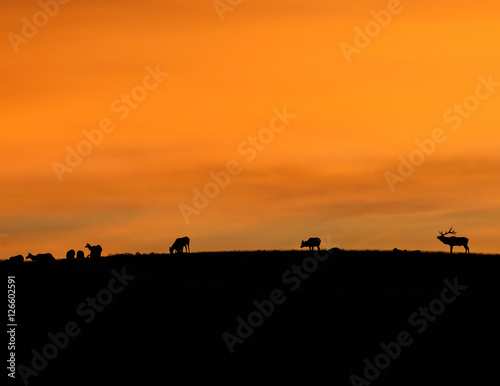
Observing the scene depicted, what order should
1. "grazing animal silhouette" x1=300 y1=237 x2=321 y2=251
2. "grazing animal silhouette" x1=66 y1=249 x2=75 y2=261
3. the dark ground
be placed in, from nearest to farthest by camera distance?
the dark ground < "grazing animal silhouette" x1=66 y1=249 x2=75 y2=261 < "grazing animal silhouette" x1=300 y1=237 x2=321 y2=251

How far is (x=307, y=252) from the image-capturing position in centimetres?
6125

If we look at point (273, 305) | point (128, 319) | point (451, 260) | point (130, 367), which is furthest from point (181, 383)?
point (451, 260)

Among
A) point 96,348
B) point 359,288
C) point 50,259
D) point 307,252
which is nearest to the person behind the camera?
point 96,348

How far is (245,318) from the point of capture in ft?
110

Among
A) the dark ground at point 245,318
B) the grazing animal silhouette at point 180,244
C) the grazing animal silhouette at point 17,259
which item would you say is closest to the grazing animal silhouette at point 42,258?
the grazing animal silhouette at point 17,259

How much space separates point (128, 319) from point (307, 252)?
2909cm

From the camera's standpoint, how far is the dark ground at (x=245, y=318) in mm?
26469

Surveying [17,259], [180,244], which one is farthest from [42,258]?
[180,244]

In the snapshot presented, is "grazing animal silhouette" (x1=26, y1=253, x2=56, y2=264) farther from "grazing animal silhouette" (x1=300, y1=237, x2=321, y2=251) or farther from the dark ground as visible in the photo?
"grazing animal silhouette" (x1=300, y1=237, x2=321, y2=251)

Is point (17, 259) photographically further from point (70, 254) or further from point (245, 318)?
point (245, 318)

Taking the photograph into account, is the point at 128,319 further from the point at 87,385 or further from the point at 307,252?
the point at 307,252

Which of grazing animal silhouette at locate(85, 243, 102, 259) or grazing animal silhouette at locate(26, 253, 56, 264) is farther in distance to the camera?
grazing animal silhouette at locate(85, 243, 102, 259)

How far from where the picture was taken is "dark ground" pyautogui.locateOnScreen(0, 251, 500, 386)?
1042 inches

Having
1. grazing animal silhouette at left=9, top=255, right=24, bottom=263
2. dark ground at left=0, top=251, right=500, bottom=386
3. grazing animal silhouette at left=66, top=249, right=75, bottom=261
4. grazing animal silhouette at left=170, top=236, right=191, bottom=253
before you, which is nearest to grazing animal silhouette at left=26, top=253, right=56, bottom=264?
grazing animal silhouette at left=9, top=255, right=24, bottom=263
